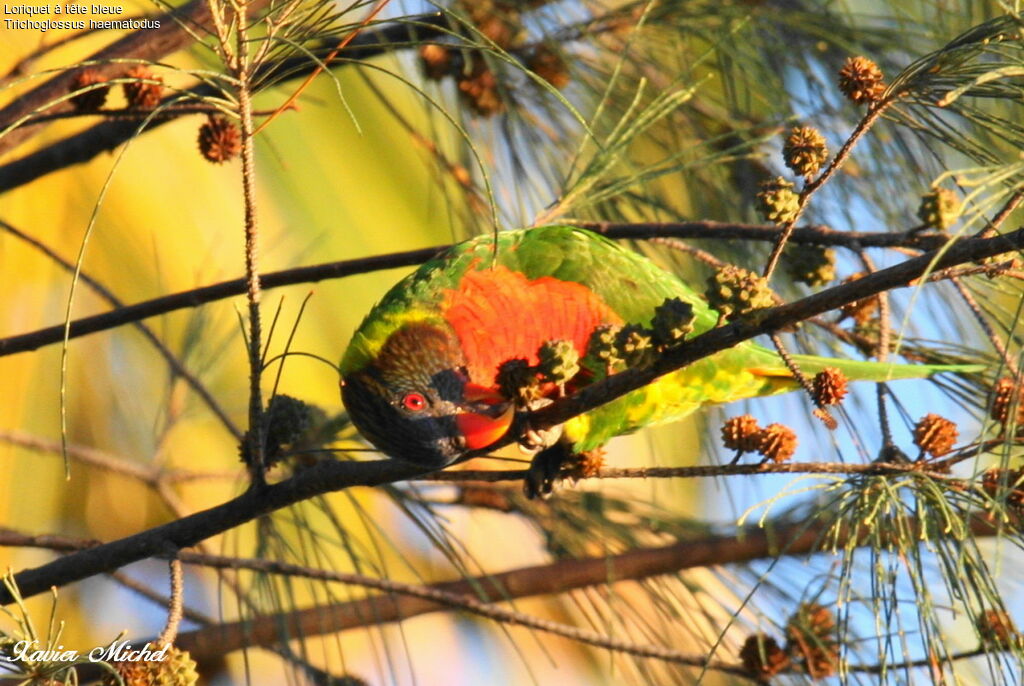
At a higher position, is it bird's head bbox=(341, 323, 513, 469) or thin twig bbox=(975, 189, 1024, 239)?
bird's head bbox=(341, 323, 513, 469)

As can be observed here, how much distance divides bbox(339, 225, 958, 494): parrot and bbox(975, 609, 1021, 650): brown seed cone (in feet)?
1.70

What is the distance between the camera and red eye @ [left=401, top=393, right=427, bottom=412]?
1.64 m

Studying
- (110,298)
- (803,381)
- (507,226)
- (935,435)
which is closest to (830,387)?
(803,381)

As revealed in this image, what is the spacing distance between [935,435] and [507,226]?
1.09 metres

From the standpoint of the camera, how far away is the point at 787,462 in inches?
54.3

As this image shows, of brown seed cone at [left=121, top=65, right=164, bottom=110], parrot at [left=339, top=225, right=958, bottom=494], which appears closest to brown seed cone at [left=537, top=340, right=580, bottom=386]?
parrot at [left=339, top=225, right=958, bottom=494]

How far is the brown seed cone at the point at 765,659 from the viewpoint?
5.62 ft

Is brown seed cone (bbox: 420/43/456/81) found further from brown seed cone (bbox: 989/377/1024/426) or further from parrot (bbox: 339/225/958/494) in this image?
brown seed cone (bbox: 989/377/1024/426)

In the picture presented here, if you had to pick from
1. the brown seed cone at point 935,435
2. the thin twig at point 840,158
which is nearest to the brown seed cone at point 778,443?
the brown seed cone at point 935,435

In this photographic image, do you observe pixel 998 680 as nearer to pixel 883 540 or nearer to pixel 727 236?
pixel 883 540

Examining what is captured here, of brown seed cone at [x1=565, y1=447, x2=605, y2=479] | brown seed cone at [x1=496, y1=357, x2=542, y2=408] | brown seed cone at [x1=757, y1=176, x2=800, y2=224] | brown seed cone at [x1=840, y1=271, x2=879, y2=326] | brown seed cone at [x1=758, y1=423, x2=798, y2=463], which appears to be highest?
brown seed cone at [x1=840, y1=271, x2=879, y2=326]

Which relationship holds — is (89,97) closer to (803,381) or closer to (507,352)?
(507,352)

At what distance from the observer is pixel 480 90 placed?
2207 millimetres

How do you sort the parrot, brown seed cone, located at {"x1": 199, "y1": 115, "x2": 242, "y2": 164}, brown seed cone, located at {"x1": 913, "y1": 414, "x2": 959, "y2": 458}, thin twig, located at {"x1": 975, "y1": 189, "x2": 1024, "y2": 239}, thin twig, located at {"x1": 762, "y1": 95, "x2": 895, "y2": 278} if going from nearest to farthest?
thin twig, located at {"x1": 975, "y1": 189, "x2": 1024, "y2": 239} < thin twig, located at {"x1": 762, "y1": 95, "x2": 895, "y2": 278} < brown seed cone, located at {"x1": 913, "y1": 414, "x2": 959, "y2": 458} < the parrot < brown seed cone, located at {"x1": 199, "y1": 115, "x2": 242, "y2": 164}
